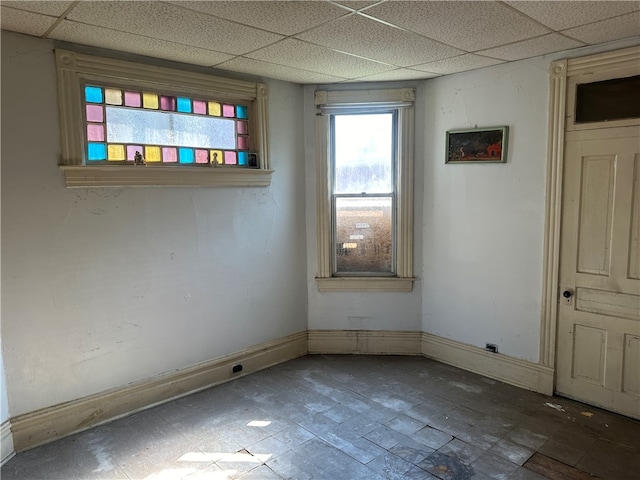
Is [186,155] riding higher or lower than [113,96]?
lower

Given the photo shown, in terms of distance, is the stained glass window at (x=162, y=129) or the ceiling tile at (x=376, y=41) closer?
the ceiling tile at (x=376, y=41)

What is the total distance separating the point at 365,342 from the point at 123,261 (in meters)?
2.23

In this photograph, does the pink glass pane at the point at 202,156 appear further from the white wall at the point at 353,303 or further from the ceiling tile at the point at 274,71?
the white wall at the point at 353,303

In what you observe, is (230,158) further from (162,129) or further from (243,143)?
(162,129)

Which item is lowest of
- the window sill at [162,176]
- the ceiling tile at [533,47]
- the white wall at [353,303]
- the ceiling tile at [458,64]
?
the white wall at [353,303]

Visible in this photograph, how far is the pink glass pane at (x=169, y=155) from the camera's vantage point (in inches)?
126

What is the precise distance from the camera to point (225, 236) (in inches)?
140

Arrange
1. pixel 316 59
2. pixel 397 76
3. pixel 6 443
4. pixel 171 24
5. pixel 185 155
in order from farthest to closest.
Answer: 1. pixel 397 76
2. pixel 185 155
3. pixel 316 59
4. pixel 6 443
5. pixel 171 24

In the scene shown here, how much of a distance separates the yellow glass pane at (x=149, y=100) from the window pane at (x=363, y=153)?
5.10ft

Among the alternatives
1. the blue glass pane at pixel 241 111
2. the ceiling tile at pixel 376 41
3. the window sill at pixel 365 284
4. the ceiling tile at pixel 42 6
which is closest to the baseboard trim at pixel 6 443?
the ceiling tile at pixel 42 6

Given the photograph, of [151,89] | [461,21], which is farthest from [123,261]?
[461,21]

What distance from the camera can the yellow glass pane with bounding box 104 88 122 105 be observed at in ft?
9.59

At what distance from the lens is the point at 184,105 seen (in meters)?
3.28

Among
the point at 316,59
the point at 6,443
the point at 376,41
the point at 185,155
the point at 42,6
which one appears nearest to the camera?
the point at 42,6
